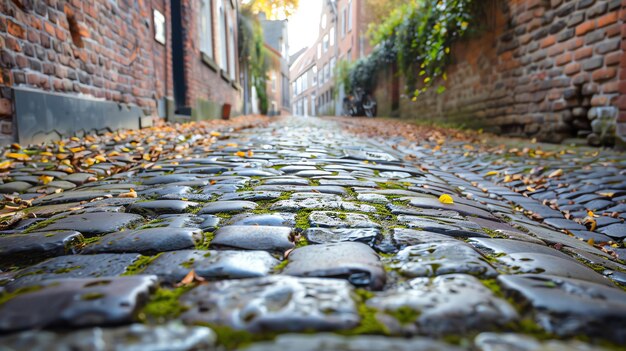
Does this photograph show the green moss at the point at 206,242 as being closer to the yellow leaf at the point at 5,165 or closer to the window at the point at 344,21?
the yellow leaf at the point at 5,165

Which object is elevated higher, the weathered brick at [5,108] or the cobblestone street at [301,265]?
the weathered brick at [5,108]

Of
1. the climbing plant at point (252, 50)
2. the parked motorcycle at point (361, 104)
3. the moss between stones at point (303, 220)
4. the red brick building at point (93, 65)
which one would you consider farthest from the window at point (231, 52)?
the moss between stones at point (303, 220)

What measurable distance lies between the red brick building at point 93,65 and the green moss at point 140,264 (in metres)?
3.02

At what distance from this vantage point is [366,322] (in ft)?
2.52

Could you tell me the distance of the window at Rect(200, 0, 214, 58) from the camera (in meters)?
9.84

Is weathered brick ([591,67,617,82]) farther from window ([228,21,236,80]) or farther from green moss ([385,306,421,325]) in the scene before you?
window ([228,21,236,80])

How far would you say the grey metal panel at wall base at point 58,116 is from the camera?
137 inches

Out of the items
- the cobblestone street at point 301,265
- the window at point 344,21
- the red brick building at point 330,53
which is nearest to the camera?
the cobblestone street at point 301,265

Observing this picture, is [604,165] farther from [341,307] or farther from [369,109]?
[369,109]

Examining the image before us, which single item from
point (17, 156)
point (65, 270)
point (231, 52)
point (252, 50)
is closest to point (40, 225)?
point (65, 270)

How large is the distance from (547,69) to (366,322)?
6063mm

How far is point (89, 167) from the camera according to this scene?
3180mm

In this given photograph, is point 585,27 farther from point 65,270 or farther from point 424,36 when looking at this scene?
point 65,270

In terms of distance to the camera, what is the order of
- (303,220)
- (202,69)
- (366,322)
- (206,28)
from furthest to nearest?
(206,28), (202,69), (303,220), (366,322)
